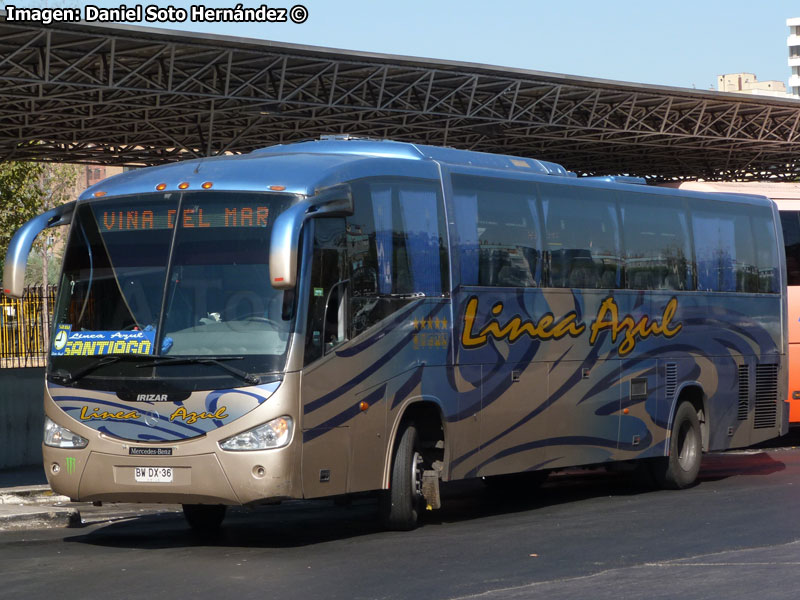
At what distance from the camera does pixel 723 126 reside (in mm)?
38031

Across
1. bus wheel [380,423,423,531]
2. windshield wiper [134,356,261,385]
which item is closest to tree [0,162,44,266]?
bus wheel [380,423,423,531]

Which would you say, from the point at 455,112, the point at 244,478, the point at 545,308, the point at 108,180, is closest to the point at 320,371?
the point at 244,478

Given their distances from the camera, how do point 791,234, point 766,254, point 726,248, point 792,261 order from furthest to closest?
point 792,261 → point 791,234 → point 766,254 → point 726,248

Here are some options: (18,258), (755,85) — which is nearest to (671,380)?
(18,258)

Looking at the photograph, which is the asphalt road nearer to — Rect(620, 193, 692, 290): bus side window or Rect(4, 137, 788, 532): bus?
Rect(4, 137, 788, 532): bus

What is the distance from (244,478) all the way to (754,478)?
27.5 feet

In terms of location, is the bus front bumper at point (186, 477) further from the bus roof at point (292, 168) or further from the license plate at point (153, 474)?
the bus roof at point (292, 168)

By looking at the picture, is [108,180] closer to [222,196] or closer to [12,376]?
[222,196]

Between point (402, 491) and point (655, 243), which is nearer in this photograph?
point (402, 491)

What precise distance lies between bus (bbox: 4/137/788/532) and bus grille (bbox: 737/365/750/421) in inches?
78.5

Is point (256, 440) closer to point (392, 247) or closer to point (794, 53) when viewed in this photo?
point (392, 247)

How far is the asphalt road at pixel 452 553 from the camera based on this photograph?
27.6 ft

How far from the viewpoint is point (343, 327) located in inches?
425

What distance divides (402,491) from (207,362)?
2.19 meters
